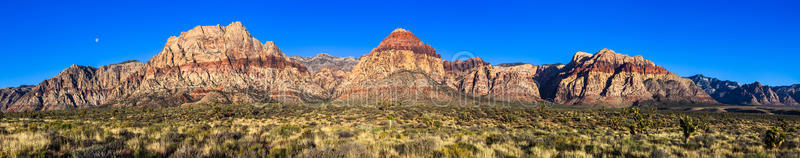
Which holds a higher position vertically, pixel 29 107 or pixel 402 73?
pixel 402 73

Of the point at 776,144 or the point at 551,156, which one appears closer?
the point at 551,156

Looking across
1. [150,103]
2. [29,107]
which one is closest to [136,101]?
[150,103]

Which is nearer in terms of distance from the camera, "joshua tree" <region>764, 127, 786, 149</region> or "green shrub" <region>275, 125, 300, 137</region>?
"green shrub" <region>275, 125, 300, 137</region>

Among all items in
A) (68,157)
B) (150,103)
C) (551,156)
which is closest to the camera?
(68,157)

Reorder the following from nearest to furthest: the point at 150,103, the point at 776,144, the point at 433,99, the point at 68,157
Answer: the point at 68,157
the point at 776,144
the point at 150,103
the point at 433,99

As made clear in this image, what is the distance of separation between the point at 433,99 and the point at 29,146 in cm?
15378

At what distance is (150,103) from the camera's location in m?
140

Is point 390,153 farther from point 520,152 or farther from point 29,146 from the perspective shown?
point 29,146

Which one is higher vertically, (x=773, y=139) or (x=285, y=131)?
(x=285, y=131)

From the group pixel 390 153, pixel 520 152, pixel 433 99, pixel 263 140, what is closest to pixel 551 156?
pixel 520 152

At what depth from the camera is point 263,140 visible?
12.0 m

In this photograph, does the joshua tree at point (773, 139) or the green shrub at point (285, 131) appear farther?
the joshua tree at point (773, 139)

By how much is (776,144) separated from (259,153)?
22681mm

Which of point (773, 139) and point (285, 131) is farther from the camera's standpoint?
point (285, 131)
